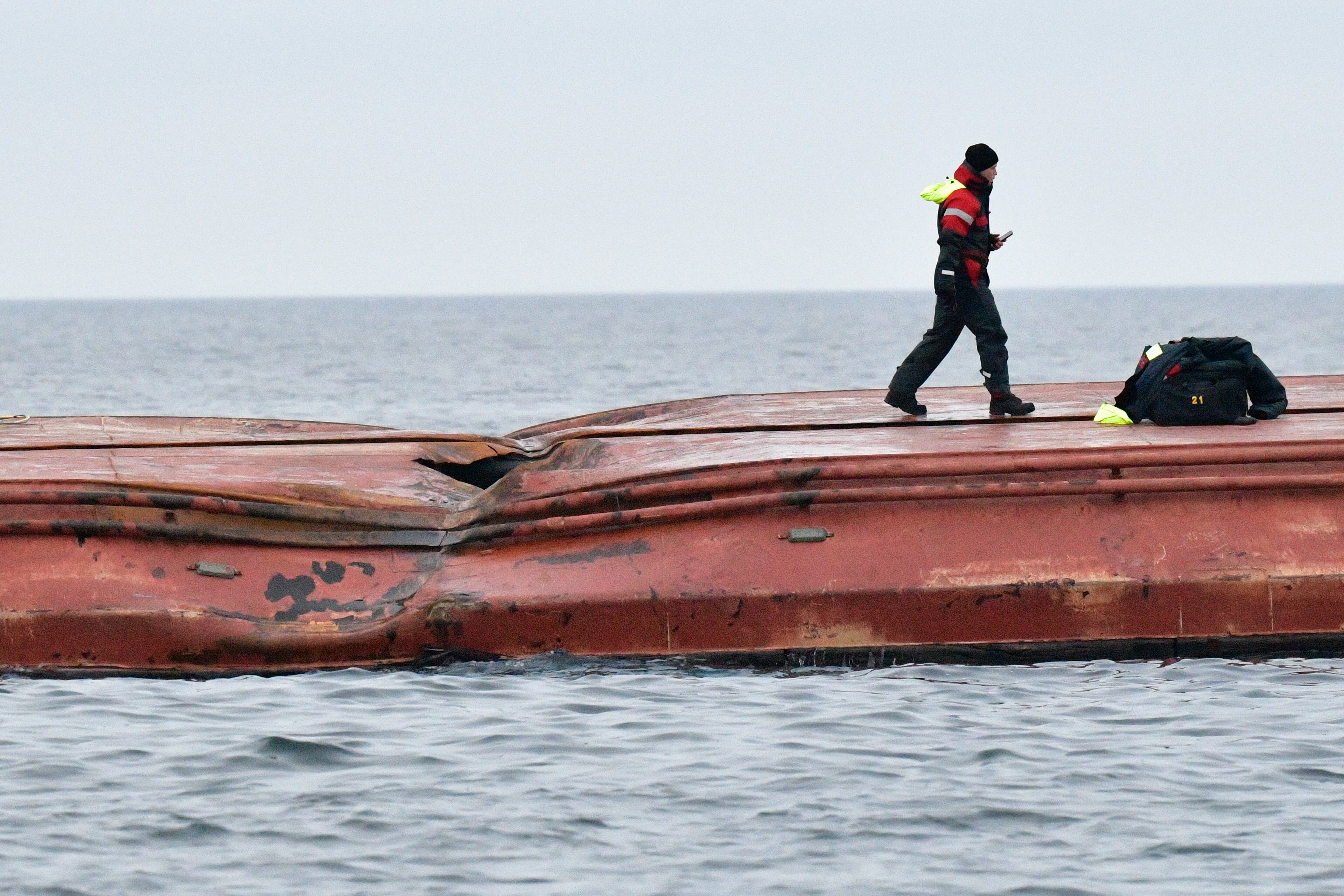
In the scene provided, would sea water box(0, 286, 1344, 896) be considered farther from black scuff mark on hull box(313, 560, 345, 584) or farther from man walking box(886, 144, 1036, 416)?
man walking box(886, 144, 1036, 416)

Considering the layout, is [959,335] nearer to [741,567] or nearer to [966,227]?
[966,227]

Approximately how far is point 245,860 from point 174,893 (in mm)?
395

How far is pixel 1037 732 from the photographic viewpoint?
931 cm

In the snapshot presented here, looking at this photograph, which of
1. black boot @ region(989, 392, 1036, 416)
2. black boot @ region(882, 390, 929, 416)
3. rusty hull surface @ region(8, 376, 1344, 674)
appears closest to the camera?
rusty hull surface @ region(8, 376, 1344, 674)

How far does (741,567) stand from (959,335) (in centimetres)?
298

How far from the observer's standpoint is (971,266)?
39.4 ft

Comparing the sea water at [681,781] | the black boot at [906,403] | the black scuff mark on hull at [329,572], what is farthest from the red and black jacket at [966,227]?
the black scuff mark on hull at [329,572]

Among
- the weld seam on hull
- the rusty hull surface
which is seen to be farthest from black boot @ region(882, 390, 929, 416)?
the weld seam on hull

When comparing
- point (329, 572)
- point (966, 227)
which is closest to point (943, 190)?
point (966, 227)

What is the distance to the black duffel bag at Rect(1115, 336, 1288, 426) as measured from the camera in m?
11.5

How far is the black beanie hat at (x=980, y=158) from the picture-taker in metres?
11.8

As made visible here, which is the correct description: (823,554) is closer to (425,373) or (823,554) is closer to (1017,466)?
(1017,466)

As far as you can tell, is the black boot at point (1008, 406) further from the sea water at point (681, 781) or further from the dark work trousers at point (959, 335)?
the sea water at point (681, 781)

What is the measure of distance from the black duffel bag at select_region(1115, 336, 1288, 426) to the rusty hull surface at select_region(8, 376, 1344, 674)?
100 centimetres
